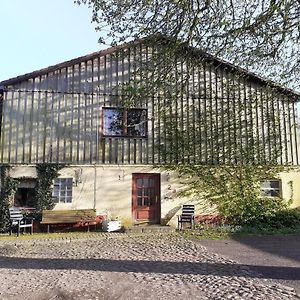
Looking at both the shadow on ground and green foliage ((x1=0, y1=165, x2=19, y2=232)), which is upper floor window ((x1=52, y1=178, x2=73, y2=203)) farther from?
the shadow on ground

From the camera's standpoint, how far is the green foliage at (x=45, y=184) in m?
13.9

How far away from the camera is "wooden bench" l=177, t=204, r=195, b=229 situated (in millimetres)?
14117

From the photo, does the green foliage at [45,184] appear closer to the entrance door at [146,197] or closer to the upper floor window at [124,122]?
the upper floor window at [124,122]

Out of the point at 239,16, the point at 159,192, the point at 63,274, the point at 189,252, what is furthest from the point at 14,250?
the point at 239,16

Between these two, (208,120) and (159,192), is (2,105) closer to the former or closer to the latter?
(159,192)

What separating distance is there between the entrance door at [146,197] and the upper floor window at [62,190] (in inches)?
105

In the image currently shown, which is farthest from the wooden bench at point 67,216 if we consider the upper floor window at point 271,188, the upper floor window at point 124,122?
the upper floor window at point 271,188

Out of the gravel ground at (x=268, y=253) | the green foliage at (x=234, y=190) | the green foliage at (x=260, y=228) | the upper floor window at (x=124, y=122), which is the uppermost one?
the upper floor window at (x=124, y=122)

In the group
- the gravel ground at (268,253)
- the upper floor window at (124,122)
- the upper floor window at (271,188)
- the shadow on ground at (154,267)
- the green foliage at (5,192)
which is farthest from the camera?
the upper floor window at (271,188)

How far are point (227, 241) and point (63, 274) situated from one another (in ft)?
20.4

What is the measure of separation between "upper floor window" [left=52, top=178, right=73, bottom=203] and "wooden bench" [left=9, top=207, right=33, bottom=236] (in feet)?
4.40

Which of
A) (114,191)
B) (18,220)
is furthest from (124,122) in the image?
(18,220)

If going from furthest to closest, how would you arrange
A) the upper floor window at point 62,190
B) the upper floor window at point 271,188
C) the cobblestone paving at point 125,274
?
the upper floor window at point 271,188
the upper floor window at point 62,190
the cobblestone paving at point 125,274

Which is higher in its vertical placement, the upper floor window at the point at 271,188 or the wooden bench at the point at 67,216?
the upper floor window at the point at 271,188
